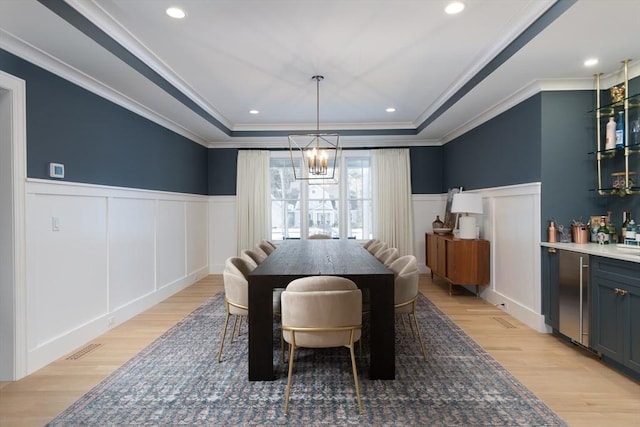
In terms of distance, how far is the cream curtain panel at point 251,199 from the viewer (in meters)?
7.14

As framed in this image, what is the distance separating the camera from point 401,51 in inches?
140

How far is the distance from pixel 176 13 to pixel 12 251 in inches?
86.6

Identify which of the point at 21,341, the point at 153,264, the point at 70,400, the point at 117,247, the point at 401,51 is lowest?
the point at 70,400

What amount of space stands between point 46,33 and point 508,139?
4692mm

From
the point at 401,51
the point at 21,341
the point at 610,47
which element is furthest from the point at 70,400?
the point at 610,47

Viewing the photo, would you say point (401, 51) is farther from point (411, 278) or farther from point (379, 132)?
point (379, 132)

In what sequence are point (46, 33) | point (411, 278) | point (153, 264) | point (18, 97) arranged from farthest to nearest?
point (153, 264), point (411, 278), point (18, 97), point (46, 33)

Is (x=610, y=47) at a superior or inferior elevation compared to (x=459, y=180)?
superior

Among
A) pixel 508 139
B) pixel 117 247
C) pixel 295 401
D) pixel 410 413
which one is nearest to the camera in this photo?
pixel 410 413

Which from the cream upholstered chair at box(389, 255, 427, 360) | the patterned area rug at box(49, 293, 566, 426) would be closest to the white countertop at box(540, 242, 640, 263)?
the patterned area rug at box(49, 293, 566, 426)

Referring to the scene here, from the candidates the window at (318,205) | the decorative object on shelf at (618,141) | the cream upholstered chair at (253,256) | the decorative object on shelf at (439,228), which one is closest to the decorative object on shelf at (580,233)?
the decorative object on shelf at (618,141)

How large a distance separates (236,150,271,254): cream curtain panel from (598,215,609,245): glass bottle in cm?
518

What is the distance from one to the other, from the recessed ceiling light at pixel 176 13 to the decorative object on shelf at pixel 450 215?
488cm

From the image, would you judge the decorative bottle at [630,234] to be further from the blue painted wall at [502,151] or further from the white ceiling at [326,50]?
the white ceiling at [326,50]
